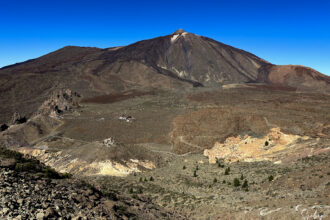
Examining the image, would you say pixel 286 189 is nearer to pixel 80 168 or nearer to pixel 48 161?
pixel 80 168

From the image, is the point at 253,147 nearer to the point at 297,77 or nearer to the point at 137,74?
the point at 137,74

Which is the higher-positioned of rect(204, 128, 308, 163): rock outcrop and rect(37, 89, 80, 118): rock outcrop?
rect(37, 89, 80, 118): rock outcrop

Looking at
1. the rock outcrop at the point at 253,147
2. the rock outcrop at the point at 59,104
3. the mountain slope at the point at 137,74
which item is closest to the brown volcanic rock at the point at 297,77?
the mountain slope at the point at 137,74

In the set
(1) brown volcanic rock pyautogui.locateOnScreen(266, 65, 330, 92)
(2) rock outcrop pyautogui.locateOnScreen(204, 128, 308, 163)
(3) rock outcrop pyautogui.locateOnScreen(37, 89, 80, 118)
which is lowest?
(2) rock outcrop pyautogui.locateOnScreen(204, 128, 308, 163)

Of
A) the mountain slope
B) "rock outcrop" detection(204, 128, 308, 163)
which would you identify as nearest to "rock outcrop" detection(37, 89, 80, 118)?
the mountain slope

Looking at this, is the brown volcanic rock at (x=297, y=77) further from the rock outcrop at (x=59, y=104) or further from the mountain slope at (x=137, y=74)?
the rock outcrop at (x=59, y=104)

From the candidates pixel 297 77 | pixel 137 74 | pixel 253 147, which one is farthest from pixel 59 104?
pixel 297 77

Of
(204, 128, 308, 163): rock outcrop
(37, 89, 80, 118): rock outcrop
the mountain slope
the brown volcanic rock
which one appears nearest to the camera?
(204, 128, 308, 163): rock outcrop

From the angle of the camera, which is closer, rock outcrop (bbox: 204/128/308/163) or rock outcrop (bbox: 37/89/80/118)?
rock outcrop (bbox: 204/128/308/163)

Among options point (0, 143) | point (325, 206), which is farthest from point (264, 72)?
point (325, 206)

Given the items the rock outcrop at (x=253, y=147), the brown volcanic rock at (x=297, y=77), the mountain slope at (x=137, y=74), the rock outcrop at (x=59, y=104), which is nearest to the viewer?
the rock outcrop at (x=253, y=147)

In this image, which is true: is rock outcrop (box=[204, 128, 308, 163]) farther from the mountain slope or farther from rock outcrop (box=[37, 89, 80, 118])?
the mountain slope
